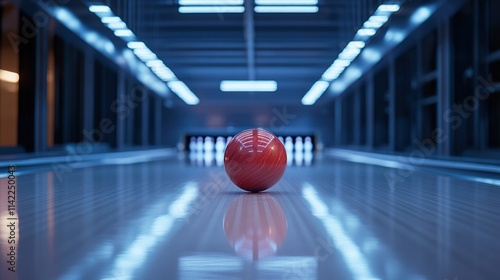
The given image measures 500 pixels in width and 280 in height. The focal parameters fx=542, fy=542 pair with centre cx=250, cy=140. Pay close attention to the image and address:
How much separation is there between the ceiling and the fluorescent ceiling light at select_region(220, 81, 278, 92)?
50.2 inches

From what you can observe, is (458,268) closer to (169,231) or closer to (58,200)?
(169,231)

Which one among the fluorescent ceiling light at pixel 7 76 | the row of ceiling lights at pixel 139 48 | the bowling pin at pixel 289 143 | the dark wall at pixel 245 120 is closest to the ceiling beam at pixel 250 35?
the row of ceiling lights at pixel 139 48

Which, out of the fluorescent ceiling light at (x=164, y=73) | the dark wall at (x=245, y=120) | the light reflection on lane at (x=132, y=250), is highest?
the fluorescent ceiling light at (x=164, y=73)

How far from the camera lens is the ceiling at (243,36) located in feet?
20.0

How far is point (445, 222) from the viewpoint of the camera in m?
1.92

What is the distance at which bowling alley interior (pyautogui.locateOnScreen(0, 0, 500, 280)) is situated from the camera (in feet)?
4.48

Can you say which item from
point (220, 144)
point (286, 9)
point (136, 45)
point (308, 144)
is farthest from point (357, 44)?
point (308, 144)

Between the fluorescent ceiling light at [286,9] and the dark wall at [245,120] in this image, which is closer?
the fluorescent ceiling light at [286,9]

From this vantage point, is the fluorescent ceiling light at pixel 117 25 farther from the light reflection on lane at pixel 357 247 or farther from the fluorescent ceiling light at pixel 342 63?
the light reflection on lane at pixel 357 247

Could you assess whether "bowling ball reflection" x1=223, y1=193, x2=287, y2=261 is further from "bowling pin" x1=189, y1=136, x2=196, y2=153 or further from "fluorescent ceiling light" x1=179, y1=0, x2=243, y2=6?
"bowling pin" x1=189, y1=136, x2=196, y2=153

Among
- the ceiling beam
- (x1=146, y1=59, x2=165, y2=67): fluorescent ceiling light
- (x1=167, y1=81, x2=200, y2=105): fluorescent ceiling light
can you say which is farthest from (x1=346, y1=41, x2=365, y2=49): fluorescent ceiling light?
(x1=167, y1=81, x2=200, y2=105): fluorescent ceiling light

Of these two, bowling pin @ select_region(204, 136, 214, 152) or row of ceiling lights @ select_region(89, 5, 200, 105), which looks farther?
bowling pin @ select_region(204, 136, 214, 152)

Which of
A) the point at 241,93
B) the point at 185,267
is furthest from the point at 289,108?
the point at 185,267

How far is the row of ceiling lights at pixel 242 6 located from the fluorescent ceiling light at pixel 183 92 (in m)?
5.34
